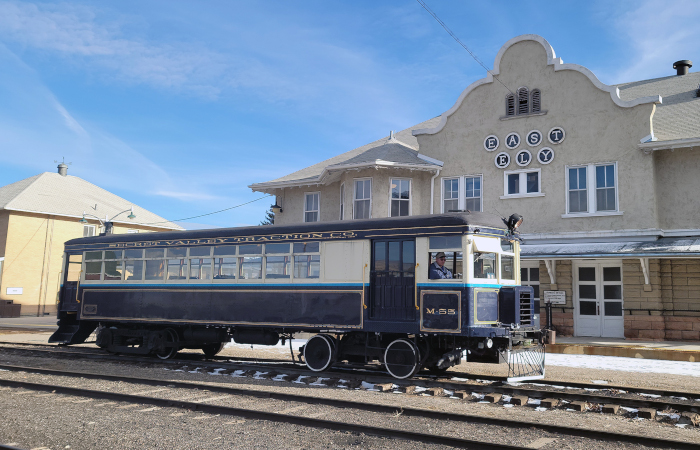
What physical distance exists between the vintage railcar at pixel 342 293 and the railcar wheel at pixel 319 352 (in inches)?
0.9

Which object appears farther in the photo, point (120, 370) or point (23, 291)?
point (23, 291)

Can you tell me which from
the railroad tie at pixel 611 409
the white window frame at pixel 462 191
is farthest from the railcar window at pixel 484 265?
the white window frame at pixel 462 191

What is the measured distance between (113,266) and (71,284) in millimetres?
1821

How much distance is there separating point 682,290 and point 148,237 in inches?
626

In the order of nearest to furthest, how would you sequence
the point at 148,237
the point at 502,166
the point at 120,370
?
the point at 120,370
the point at 148,237
the point at 502,166

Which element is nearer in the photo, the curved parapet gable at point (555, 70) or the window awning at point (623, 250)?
the window awning at point (623, 250)

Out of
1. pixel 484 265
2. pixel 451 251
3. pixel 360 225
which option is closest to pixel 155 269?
pixel 360 225

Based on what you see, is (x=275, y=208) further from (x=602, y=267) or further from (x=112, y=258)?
(x=602, y=267)

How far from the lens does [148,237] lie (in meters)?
14.9

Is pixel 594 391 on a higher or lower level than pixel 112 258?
lower

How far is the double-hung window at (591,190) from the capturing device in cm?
1895

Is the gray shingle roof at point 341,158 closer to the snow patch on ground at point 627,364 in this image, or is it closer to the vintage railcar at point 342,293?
the vintage railcar at point 342,293

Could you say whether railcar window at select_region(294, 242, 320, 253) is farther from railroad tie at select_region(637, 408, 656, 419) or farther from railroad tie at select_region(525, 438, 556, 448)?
railroad tie at select_region(637, 408, 656, 419)

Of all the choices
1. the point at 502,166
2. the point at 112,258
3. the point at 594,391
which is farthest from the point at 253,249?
the point at 502,166
